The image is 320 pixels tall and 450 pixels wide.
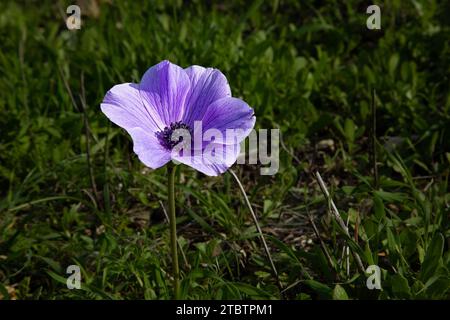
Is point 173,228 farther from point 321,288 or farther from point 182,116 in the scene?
point 321,288

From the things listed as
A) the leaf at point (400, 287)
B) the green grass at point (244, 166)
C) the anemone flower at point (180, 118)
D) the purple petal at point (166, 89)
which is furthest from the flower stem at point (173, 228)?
the leaf at point (400, 287)

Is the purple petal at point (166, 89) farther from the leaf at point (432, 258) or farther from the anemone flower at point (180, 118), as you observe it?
the leaf at point (432, 258)

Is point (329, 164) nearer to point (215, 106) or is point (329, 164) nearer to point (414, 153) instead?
point (414, 153)

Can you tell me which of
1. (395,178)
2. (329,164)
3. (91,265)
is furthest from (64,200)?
(395,178)

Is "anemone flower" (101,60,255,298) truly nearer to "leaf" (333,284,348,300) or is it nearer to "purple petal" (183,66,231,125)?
"purple petal" (183,66,231,125)

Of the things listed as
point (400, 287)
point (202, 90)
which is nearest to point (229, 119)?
point (202, 90)
